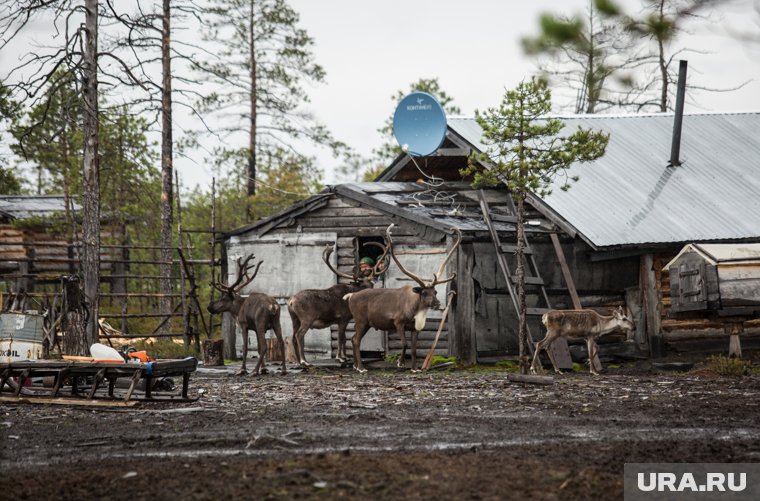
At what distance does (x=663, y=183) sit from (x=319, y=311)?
29.3ft

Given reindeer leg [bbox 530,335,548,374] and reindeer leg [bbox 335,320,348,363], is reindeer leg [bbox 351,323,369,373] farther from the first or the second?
reindeer leg [bbox 530,335,548,374]

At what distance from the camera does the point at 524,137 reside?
56.9 feet

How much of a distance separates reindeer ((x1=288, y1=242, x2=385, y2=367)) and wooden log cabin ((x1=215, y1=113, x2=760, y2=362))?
1.47m

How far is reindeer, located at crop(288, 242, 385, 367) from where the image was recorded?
19.5 m

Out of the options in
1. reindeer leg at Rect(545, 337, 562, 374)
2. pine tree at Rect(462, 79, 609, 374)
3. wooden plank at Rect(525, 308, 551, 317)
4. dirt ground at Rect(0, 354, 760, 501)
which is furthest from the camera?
wooden plank at Rect(525, 308, 551, 317)

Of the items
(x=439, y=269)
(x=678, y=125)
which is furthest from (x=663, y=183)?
(x=439, y=269)

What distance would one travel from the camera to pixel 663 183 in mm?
23562

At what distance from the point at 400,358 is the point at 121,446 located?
10.1 metres

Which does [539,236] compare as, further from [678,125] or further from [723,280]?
[678,125]

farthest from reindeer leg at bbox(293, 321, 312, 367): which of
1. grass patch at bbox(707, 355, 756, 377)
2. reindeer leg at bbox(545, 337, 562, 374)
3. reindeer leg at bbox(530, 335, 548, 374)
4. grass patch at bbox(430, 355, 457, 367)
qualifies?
grass patch at bbox(707, 355, 756, 377)

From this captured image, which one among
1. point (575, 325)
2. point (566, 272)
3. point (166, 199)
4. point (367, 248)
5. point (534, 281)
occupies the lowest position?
point (575, 325)

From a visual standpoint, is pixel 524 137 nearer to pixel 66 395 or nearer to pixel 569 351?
pixel 569 351

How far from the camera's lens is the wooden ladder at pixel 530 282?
62.3 feet

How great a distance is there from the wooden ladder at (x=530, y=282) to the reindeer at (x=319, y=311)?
2.79 metres
